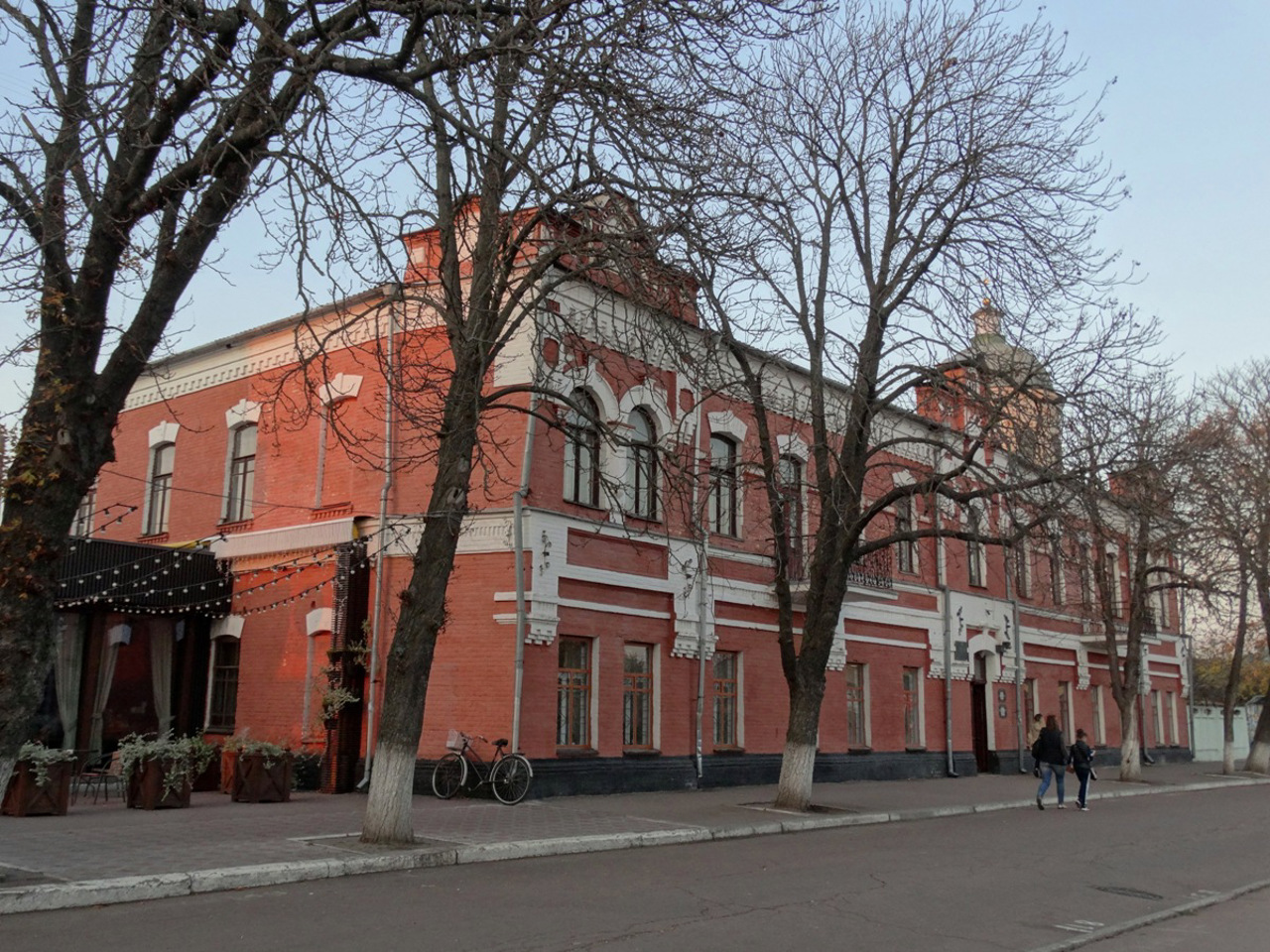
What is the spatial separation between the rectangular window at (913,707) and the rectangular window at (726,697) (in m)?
6.63

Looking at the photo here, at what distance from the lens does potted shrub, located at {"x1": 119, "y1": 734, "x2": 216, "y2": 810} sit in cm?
1524

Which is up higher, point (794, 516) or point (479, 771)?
point (794, 516)

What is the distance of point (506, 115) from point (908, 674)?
20.1 meters

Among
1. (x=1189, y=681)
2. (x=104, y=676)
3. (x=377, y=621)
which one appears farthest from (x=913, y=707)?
(x=1189, y=681)

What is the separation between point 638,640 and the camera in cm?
1977

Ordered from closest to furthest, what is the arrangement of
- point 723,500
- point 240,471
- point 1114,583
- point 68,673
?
point 68,673, point 723,500, point 240,471, point 1114,583

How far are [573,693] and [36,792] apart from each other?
785 cm

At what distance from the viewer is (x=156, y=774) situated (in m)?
15.3

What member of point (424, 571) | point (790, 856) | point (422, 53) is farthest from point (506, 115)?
point (790, 856)

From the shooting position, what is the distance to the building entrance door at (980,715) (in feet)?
95.7

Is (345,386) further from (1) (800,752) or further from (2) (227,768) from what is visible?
(1) (800,752)

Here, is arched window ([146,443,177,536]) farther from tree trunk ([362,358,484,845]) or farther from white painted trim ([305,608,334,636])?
tree trunk ([362,358,484,845])

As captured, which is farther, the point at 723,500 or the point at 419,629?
the point at 723,500

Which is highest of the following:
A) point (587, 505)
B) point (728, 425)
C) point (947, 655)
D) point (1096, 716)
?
point (728, 425)
